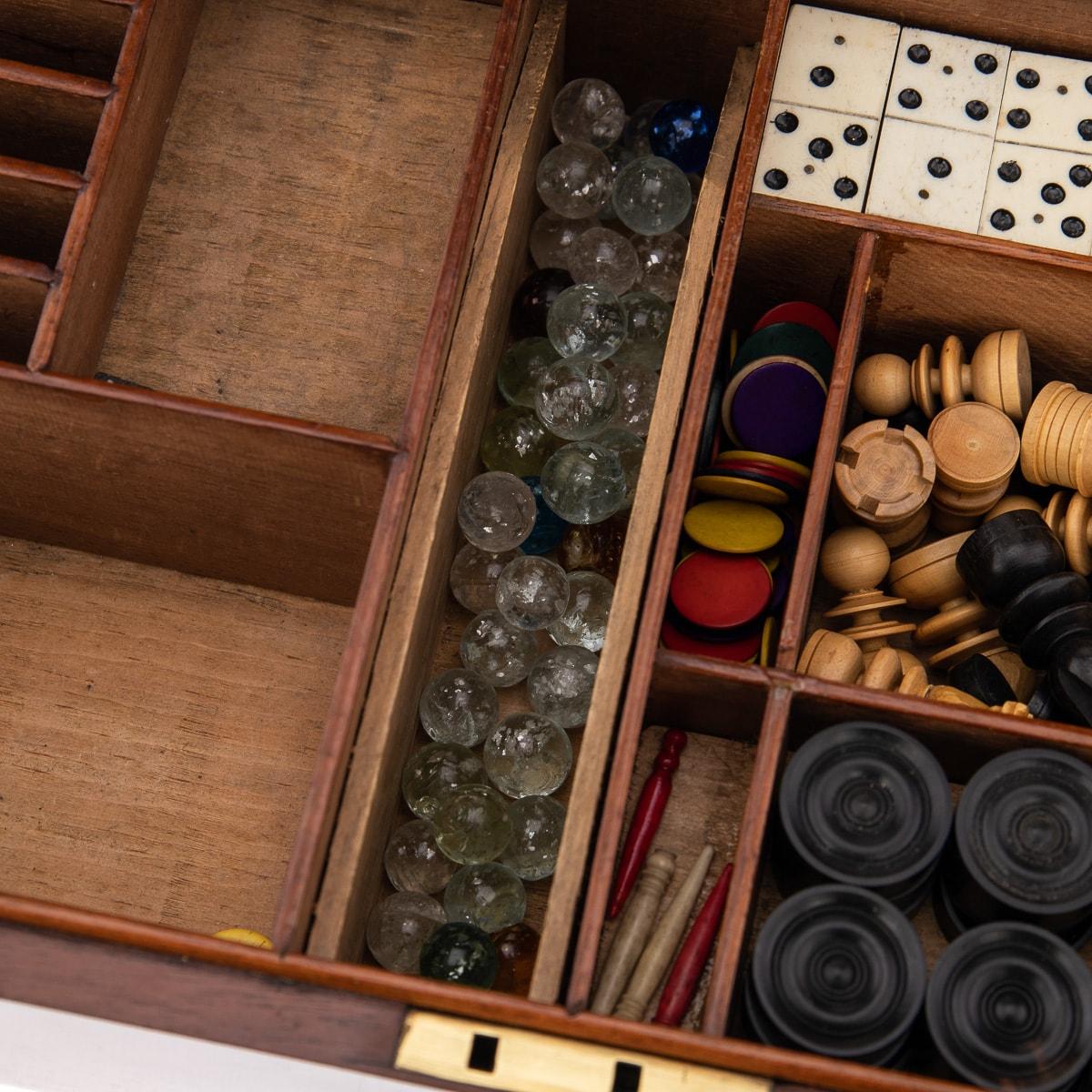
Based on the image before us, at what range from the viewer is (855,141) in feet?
6.17

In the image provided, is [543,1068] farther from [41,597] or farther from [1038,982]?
[41,597]

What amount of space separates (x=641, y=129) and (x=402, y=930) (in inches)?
50.5

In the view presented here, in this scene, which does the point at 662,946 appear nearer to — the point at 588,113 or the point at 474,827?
the point at 474,827

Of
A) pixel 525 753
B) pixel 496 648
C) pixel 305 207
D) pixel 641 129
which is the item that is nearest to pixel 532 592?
pixel 496 648

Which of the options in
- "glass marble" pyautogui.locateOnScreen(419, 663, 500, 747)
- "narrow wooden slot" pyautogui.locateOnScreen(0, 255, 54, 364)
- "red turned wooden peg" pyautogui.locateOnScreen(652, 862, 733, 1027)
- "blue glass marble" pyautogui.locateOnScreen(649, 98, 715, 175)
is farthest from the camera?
"blue glass marble" pyautogui.locateOnScreen(649, 98, 715, 175)

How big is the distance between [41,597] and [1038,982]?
4.80 feet

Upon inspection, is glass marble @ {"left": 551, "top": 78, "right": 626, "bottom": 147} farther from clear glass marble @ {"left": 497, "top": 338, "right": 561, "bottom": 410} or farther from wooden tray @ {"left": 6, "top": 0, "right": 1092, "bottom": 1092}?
clear glass marble @ {"left": 497, "top": 338, "right": 561, "bottom": 410}

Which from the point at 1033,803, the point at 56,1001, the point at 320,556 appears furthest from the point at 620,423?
the point at 56,1001

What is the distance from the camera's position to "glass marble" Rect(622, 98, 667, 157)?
2086 mm

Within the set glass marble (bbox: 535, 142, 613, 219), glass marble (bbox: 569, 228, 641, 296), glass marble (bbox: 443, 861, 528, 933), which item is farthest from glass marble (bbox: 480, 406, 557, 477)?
glass marble (bbox: 443, 861, 528, 933)

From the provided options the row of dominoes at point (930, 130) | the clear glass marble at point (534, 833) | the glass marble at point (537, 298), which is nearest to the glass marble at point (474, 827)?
the clear glass marble at point (534, 833)

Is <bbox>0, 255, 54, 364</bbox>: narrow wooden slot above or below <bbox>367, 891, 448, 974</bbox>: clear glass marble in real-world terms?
above

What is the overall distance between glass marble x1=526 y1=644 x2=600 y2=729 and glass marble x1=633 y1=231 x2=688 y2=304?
60 cm

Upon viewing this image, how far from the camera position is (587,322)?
1869 mm
